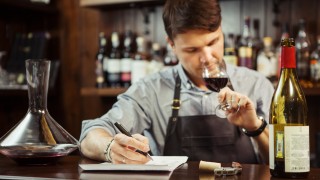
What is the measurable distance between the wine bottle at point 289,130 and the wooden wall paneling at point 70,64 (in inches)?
84.4

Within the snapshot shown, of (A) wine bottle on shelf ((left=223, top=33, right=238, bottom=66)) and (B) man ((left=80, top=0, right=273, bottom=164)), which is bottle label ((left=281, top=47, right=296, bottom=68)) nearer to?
(B) man ((left=80, top=0, right=273, bottom=164))

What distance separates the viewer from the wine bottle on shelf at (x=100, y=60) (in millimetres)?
3162

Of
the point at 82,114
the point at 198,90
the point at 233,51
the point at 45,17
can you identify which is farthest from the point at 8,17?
the point at 198,90

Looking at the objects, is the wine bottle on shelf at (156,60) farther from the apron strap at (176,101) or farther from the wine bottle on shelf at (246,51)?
the apron strap at (176,101)

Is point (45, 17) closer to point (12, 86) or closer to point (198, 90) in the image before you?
point (12, 86)

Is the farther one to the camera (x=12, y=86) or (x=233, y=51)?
(x=12, y=86)

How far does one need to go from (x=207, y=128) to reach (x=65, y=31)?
158 cm

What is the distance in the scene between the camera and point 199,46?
78.2 inches

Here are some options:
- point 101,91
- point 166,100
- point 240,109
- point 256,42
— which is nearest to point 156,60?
point 101,91

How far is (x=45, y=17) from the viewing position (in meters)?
3.38

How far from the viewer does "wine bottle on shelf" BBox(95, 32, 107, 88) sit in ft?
10.4

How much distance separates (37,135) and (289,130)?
0.70 metres

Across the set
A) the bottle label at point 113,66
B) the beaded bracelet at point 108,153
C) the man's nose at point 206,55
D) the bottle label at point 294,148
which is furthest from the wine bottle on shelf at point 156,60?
the bottle label at point 294,148

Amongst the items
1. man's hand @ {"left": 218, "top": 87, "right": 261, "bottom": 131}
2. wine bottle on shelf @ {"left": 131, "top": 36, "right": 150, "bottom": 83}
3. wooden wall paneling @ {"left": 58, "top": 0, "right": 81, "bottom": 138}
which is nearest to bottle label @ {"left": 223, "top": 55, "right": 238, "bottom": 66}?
wine bottle on shelf @ {"left": 131, "top": 36, "right": 150, "bottom": 83}
